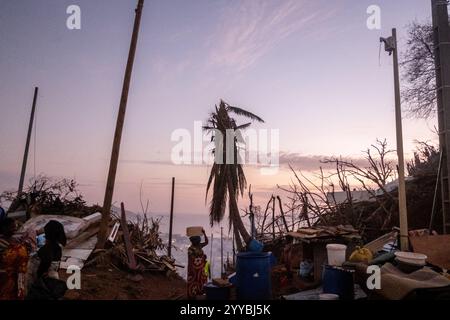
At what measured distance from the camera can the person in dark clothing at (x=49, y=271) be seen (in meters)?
5.07

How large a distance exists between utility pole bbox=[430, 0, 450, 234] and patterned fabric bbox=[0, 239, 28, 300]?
9.71m

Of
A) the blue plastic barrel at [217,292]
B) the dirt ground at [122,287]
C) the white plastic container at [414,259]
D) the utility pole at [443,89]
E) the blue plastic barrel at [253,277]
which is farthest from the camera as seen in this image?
the utility pole at [443,89]

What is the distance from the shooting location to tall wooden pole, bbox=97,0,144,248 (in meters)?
10.7

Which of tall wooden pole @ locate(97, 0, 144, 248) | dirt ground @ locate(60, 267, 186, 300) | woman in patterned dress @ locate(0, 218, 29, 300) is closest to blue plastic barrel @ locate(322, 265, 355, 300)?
dirt ground @ locate(60, 267, 186, 300)

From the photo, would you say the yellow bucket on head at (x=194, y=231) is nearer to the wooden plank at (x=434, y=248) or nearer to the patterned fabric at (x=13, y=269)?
the patterned fabric at (x=13, y=269)

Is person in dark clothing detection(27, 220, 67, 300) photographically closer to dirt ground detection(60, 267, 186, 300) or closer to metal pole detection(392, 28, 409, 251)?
dirt ground detection(60, 267, 186, 300)

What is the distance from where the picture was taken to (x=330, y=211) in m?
12.3

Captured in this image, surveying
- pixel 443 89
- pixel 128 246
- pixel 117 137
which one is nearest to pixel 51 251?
pixel 117 137

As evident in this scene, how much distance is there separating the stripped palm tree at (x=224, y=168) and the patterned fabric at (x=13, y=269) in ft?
50.6

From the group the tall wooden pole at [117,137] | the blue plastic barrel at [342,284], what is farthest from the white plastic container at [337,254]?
the tall wooden pole at [117,137]

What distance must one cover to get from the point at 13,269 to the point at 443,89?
10712mm

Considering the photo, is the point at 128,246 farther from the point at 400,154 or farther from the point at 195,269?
the point at 400,154

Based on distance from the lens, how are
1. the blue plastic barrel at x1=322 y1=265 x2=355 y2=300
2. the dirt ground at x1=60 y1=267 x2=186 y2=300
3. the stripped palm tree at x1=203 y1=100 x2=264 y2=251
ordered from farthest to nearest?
the stripped palm tree at x1=203 y1=100 x2=264 y2=251, the dirt ground at x1=60 y1=267 x2=186 y2=300, the blue plastic barrel at x1=322 y1=265 x2=355 y2=300
